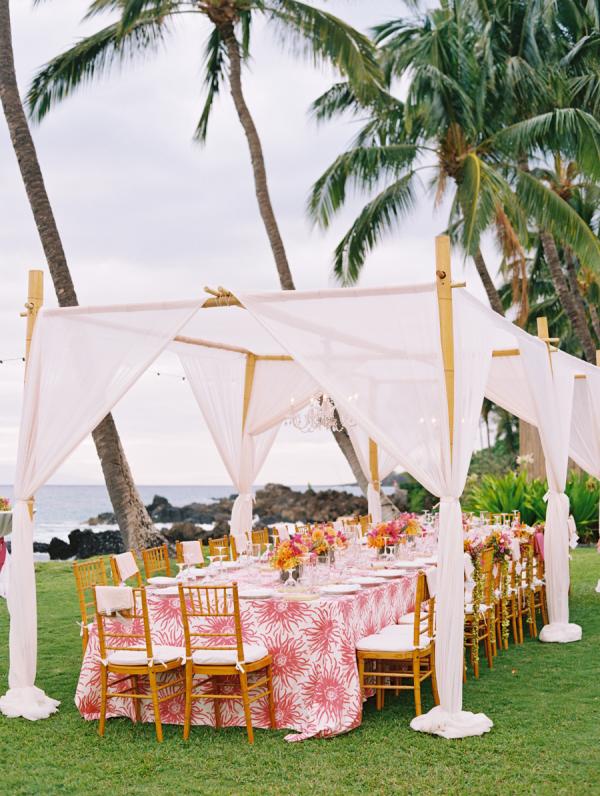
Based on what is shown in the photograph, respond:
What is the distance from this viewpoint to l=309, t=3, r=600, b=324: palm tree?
615 inches

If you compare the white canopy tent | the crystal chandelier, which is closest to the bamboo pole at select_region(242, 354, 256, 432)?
the crystal chandelier

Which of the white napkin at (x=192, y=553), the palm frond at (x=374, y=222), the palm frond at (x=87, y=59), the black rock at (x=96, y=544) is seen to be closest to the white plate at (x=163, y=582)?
the white napkin at (x=192, y=553)

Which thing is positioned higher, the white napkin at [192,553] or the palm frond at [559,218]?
the palm frond at [559,218]

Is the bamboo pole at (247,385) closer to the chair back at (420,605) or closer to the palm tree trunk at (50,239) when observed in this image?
the palm tree trunk at (50,239)

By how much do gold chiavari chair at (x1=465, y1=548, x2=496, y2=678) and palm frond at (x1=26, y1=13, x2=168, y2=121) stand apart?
10.7 m

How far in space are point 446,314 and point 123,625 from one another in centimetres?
300

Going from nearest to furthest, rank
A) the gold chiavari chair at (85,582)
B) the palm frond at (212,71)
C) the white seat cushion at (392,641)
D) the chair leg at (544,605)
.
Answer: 1. the white seat cushion at (392,641)
2. the gold chiavari chair at (85,582)
3. the chair leg at (544,605)
4. the palm frond at (212,71)

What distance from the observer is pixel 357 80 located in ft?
49.3

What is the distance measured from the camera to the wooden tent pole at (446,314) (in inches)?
240

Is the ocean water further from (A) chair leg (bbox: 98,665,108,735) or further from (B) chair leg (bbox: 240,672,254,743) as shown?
(B) chair leg (bbox: 240,672,254,743)

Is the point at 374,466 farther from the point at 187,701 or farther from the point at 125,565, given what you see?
the point at 187,701

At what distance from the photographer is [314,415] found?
34.9 ft

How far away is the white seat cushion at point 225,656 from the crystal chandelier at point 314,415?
4.76 meters

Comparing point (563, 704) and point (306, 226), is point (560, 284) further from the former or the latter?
point (563, 704)
